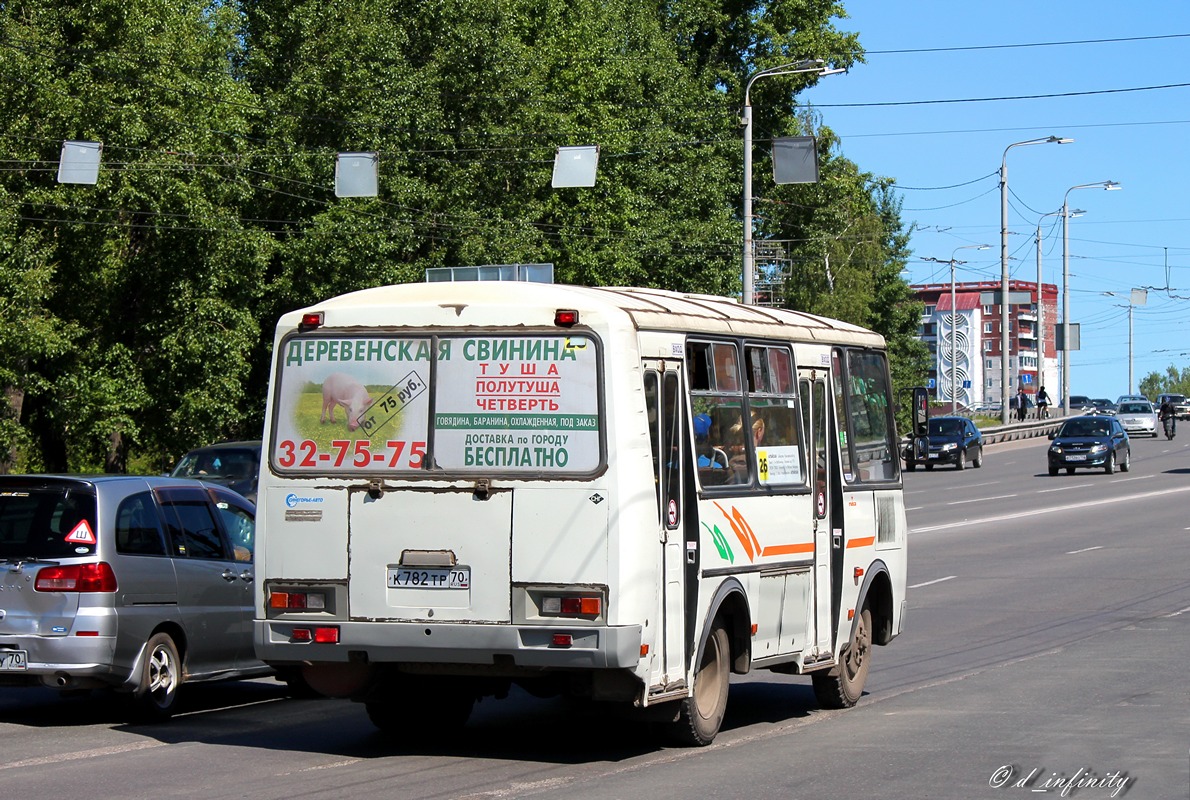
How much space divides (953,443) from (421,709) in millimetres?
45523

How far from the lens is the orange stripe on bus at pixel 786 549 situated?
419 inches

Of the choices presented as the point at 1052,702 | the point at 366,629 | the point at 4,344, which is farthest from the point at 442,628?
the point at 4,344

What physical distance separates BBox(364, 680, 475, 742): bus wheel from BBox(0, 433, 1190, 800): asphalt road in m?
0.16

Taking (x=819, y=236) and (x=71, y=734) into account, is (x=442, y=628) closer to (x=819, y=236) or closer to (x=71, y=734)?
(x=71, y=734)

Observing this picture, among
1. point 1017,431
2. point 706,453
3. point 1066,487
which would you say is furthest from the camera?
point 1017,431

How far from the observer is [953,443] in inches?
2137

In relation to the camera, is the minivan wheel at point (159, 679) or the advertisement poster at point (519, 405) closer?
the advertisement poster at point (519, 405)

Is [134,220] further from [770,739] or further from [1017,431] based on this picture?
[1017,431]

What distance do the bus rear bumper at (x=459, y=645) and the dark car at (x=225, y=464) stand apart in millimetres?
13845

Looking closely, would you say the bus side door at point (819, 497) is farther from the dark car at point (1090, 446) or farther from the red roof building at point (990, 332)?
the red roof building at point (990, 332)

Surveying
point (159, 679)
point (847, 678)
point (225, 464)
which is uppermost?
point (225, 464)

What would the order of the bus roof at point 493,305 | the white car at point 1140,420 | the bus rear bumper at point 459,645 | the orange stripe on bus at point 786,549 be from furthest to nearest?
the white car at point 1140,420 → the orange stripe on bus at point 786,549 → the bus roof at point 493,305 → the bus rear bumper at point 459,645

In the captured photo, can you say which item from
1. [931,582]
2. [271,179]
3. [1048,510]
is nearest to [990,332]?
[271,179]

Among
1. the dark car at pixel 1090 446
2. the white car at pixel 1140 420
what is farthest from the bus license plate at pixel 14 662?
the white car at pixel 1140 420
